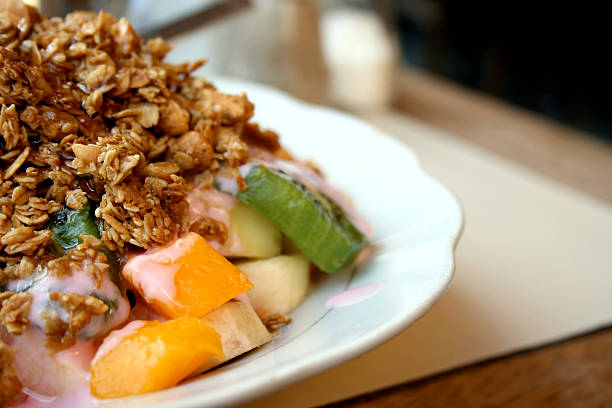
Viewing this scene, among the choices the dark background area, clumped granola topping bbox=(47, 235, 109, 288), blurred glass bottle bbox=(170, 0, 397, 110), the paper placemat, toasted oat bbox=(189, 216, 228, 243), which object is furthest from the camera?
the dark background area

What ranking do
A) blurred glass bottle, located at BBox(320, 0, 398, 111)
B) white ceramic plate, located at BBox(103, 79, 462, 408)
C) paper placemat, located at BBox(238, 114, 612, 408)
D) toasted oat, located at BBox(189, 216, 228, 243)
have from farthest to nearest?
blurred glass bottle, located at BBox(320, 0, 398, 111) → paper placemat, located at BBox(238, 114, 612, 408) → toasted oat, located at BBox(189, 216, 228, 243) → white ceramic plate, located at BBox(103, 79, 462, 408)

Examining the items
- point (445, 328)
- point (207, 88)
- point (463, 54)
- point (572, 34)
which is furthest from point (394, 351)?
point (463, 54)

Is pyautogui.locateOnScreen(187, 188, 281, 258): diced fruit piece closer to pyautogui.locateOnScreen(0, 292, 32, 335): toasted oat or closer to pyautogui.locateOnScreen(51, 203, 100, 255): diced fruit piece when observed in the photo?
pyautogui.locateOnScreen(51, 203, 100, 255): diced fruit piece

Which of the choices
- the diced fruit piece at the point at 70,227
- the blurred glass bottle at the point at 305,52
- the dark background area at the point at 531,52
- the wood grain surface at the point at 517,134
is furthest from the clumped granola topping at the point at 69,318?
the dark background area at the point at 531,52

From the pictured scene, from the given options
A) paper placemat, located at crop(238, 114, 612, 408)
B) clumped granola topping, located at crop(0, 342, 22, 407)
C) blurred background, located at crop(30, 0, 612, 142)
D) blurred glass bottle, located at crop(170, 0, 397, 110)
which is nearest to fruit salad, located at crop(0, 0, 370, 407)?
clumped granola topping, located at crop(0, 342, 22, 407)

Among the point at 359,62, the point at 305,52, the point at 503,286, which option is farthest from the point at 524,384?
the point at 359,62

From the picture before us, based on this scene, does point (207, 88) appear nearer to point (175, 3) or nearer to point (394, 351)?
point (394, 351)

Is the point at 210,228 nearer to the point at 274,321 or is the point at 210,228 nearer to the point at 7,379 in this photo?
the point at 274,321
